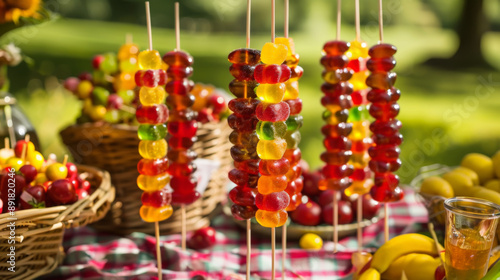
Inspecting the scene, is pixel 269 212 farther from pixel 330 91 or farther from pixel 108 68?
pixel 108 68

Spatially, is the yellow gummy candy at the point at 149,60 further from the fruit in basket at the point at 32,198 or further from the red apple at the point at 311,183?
the red apple at the point at 311,183

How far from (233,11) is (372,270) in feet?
12.7

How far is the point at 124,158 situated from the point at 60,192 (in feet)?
1.13

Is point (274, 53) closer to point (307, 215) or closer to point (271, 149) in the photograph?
point (271, 149)

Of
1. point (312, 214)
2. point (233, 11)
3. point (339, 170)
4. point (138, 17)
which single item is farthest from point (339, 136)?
point (138, 17)

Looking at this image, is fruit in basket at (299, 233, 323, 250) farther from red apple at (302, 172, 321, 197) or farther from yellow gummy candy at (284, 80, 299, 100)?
yellow gummy candy at (284, 80, 299, 100)

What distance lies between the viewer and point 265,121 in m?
1.04

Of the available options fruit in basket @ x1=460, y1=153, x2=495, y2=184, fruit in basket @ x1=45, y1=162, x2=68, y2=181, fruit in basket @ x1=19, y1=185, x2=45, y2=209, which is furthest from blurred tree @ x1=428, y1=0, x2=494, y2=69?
fruit in basket @ x1=19, y1=185, x2=45, y2=209

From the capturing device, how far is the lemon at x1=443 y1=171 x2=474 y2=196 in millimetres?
1498

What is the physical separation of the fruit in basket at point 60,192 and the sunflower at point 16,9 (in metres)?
0.59

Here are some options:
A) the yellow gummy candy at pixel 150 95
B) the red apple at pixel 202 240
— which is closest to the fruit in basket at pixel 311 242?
the red apple at pixel 202 240

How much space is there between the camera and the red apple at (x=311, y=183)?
5.74 ft

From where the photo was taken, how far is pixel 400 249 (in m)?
1.20

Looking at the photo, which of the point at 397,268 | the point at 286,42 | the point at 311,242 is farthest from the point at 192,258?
the point at 286,42
